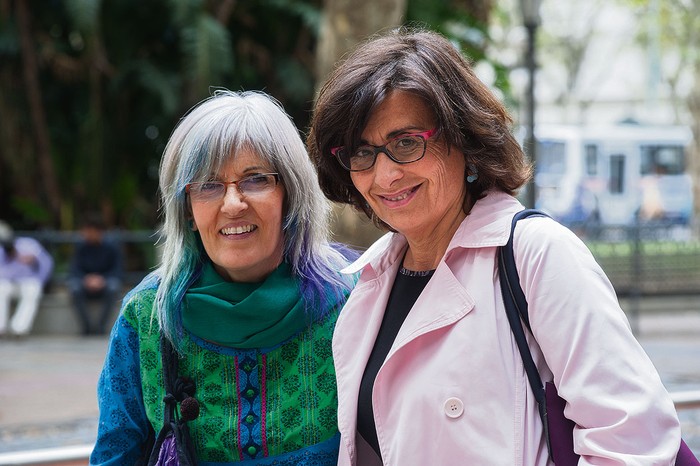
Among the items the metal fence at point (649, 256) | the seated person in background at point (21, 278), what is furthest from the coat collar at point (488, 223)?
the seated person in background at point (21, 278)

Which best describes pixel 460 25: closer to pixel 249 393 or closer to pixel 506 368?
pixel 249 393

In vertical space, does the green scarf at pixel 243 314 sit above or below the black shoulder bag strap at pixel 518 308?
below

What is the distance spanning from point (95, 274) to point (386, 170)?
11591 millimetres

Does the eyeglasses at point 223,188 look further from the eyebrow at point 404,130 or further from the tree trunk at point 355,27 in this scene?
the tree trunk at point 355,27

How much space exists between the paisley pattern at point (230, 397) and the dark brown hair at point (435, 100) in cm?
65

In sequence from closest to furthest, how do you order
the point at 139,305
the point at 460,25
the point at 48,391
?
the point at 139,305 → the point at 48,391 → the point at 460,25

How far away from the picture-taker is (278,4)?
Result: 14.5 meters

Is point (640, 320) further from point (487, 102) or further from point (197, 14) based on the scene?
point (487, 102)

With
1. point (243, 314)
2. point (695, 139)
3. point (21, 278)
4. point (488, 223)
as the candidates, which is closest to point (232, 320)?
point (243, 314)

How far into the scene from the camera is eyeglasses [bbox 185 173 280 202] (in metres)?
2.61

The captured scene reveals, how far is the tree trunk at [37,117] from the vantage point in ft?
47.6

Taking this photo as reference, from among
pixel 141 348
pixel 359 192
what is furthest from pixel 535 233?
pixel 141 348

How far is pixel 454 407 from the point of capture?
206 cm

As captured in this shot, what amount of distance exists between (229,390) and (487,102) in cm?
105
